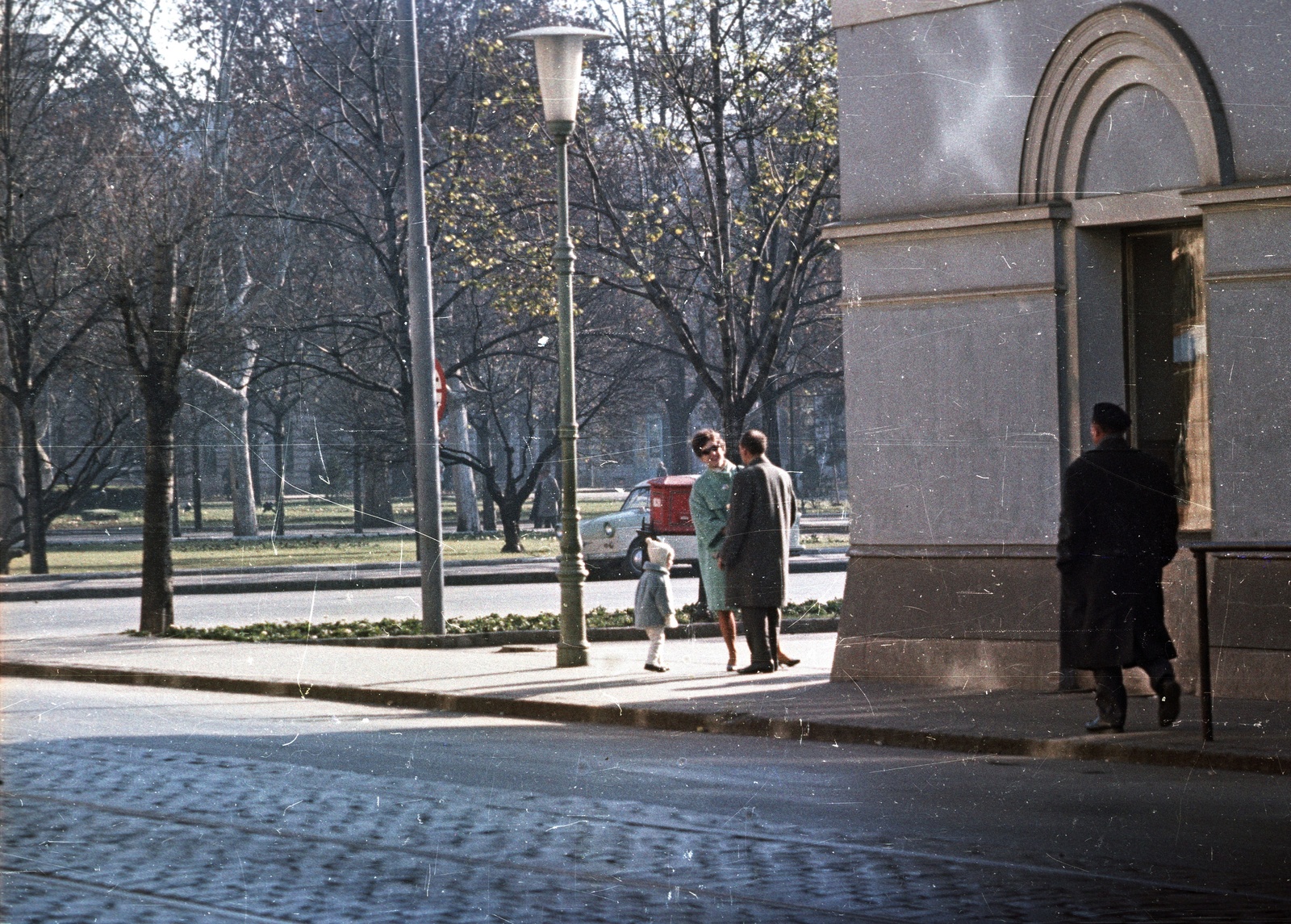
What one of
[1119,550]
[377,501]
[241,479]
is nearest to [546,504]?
[377,501]

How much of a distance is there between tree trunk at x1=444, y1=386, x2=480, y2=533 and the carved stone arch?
98.7ft

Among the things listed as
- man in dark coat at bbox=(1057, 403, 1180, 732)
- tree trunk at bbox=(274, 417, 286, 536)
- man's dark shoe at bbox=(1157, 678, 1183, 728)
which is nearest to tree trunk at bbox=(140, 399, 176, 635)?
man in dark coat at bbox=(1057, 403, 1180, 732)

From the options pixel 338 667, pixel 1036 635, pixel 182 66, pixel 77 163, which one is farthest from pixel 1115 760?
pixel 182 66

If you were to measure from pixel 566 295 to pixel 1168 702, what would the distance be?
20.4ft

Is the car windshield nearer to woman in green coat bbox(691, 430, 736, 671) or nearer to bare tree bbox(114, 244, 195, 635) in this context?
bare tree bbox(114, 244, 195, 635)

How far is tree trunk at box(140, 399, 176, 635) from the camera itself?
19.6m

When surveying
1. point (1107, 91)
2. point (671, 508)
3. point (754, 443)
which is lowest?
point (671, 508)

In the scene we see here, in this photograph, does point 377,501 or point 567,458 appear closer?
point 567,458

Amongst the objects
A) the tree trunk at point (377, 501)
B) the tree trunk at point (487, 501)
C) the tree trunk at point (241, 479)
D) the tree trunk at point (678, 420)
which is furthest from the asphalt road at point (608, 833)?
the tree trunk at point (241, 479)

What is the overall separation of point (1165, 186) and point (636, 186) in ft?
38.5

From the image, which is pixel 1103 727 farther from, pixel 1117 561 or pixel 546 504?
pixel 546 504

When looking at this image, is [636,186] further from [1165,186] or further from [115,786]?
[115,786]

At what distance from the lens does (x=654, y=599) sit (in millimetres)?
14656

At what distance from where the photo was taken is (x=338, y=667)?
15.6 metres
